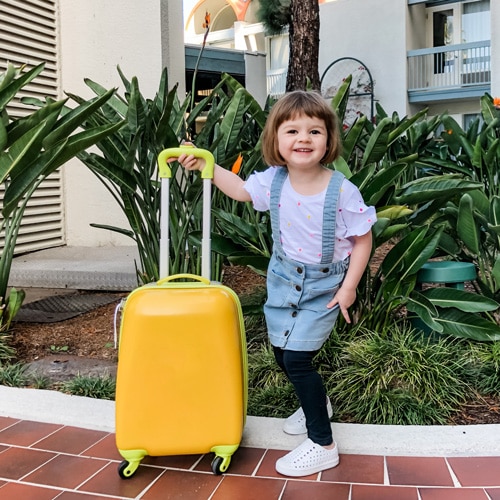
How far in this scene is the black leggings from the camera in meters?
2.15

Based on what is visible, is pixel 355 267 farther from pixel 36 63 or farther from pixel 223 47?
pixel 223 47

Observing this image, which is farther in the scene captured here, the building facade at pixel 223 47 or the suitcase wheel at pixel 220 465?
the building facade at pixel 223 47

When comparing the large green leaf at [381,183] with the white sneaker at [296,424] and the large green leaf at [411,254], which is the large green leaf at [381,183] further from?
the white sneaker at [296,424]

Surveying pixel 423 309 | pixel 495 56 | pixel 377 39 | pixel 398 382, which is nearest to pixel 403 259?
pixel 423 309

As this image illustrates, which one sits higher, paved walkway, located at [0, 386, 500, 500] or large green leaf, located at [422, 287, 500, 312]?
large green leaf, located at [422, 287, 500, 312]

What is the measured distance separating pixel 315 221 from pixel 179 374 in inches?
26.8

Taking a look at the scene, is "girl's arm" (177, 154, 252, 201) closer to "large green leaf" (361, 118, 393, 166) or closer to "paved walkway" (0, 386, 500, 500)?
"paved walkway" (0, 386, 500, 500)

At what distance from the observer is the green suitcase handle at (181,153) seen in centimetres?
216

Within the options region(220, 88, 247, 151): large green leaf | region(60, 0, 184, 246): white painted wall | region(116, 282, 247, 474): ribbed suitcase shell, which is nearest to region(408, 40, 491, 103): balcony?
region(60, 0, 184, 246): white painted wall

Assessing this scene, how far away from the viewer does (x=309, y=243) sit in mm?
2137

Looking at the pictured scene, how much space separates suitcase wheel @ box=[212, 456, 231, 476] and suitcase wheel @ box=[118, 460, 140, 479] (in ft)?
0.86

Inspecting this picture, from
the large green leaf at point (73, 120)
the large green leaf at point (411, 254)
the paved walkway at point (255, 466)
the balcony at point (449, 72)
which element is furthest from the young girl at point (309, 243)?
the balcony at point (449, 72)

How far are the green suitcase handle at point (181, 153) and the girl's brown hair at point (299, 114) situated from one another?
0.67 ft

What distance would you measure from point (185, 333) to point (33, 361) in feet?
5.06
